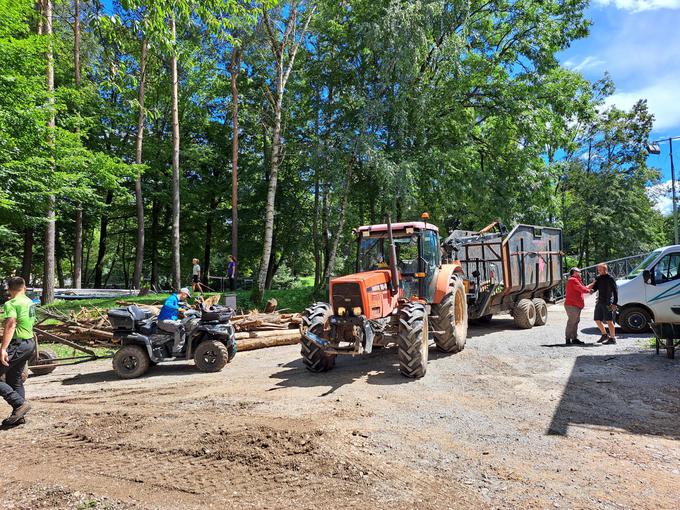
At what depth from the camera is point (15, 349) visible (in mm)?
5461

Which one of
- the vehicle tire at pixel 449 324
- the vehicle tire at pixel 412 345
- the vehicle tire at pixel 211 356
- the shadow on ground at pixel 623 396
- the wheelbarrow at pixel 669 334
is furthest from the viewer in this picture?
the vehicle tire at pixel 449 324

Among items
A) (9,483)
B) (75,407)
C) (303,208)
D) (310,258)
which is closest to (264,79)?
(303,208)

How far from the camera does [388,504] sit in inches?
137

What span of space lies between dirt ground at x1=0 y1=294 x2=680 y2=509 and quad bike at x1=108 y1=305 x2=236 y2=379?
411mm

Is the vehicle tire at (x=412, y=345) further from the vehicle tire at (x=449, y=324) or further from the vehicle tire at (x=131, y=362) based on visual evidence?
the vehicle tire at (x=131, y=362)

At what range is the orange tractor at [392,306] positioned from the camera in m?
7.19

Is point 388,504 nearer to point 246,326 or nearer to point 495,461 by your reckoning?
point 495,461

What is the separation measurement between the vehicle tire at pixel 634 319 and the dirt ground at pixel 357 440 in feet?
12.1

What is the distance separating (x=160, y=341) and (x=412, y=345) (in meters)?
4.71

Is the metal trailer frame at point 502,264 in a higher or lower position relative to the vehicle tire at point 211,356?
higher

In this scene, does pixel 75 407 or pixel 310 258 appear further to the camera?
pixel 310 258

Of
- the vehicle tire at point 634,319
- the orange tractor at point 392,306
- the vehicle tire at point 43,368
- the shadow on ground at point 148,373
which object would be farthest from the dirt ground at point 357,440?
the vehicle tire at point 634,319

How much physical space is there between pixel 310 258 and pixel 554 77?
1829 centimetres

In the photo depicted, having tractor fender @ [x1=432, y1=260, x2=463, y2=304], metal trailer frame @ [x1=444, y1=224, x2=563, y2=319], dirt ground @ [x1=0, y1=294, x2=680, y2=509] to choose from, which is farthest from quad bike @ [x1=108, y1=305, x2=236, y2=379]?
metal trailer frame @ [x1=444, y1=224, x2=563, y2=319]
